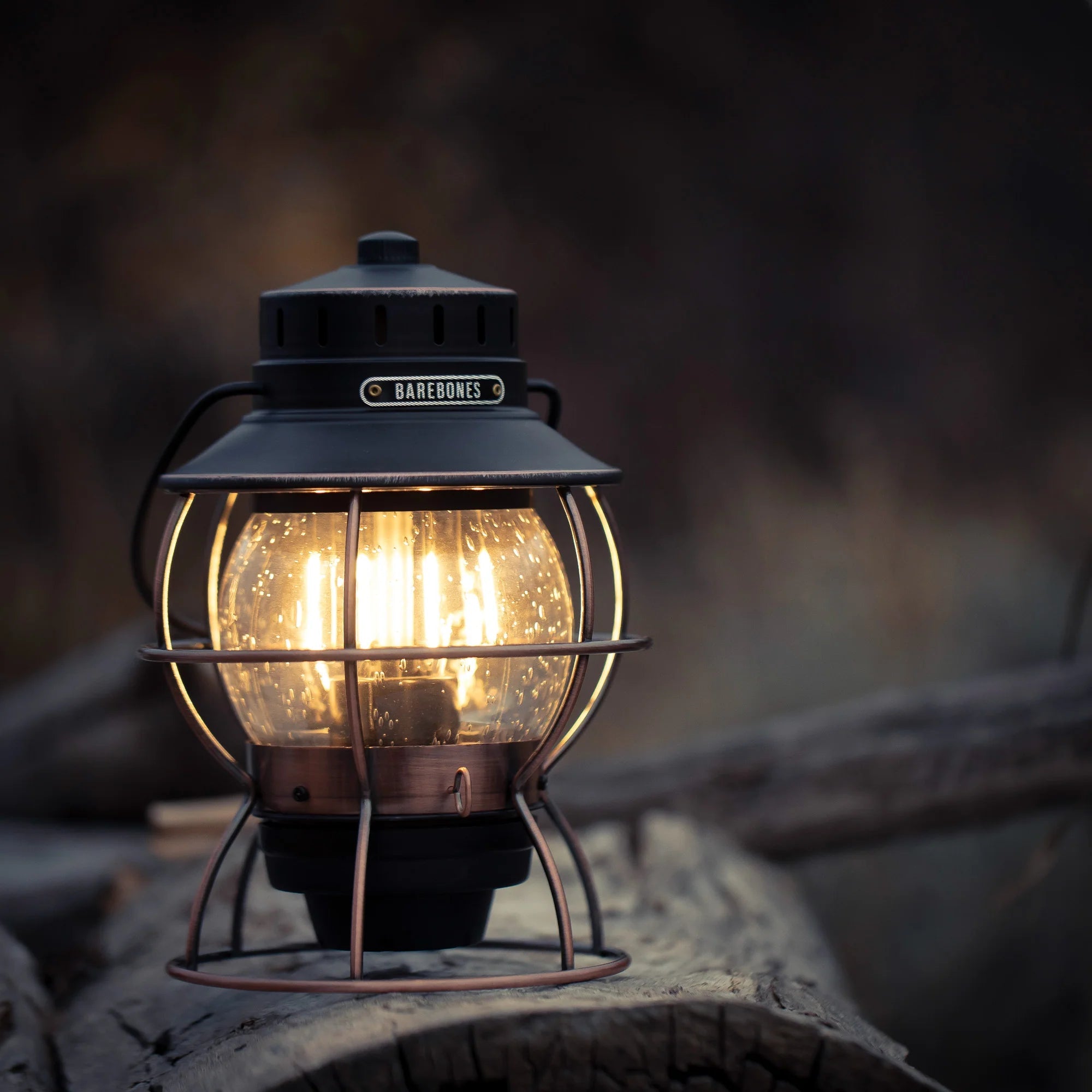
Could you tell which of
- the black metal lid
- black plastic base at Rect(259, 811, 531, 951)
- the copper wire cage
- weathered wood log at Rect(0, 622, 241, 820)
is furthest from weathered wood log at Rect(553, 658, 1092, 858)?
the black metal lid

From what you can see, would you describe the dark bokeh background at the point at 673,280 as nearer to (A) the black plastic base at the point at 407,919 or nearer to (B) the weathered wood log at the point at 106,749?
(B) the weathered wood log at the point at 106,749

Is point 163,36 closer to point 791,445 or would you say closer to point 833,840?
point 791,445

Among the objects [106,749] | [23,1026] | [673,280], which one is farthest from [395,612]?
[673,280]

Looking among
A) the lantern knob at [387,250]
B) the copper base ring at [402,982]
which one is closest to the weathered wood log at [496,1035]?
the copper base ring at [402,982]

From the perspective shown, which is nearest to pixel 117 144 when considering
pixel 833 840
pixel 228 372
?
pixel 228 372

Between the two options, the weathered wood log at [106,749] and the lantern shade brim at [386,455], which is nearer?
the lantern shade brim at [386,455]

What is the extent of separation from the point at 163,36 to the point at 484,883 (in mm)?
2677

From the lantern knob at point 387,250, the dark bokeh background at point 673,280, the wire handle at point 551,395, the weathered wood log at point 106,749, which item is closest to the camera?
the lantern knob at point 387,250

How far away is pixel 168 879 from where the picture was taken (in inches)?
97.9

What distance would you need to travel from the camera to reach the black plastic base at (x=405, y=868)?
1543 millimetres

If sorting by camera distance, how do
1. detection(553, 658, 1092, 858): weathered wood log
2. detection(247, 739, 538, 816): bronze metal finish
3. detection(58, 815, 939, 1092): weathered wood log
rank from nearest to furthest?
detection(58, 815, 939, 1092): weathered wood log, detection(247, 739, 538, 816): bronze metal finish, detection(553, 658, 1092, 858): weathered wood log

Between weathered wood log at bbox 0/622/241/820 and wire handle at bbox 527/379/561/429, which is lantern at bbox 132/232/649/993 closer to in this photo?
wire handle at bbox 527/379/561/429

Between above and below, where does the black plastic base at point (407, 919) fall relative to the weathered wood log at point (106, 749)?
above

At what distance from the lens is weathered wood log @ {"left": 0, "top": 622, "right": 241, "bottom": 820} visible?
321cm
